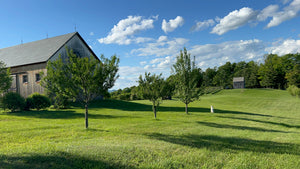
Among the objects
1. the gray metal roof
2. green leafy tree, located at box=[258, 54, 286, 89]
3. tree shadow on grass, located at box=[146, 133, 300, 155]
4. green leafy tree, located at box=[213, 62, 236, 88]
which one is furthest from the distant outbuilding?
tree shadow on grass, located at box=[146, 133, 300, 155]

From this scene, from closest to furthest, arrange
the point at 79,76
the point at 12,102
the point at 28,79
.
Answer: the point at 79,76 < the point at 12,102 < the point at 28,79

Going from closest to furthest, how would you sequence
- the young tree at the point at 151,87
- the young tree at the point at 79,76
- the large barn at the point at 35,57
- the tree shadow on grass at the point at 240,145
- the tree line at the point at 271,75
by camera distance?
the tree shadow on grass at the point at 240,145
the young tree at the point at 79,76
the young tree at the point at 151,87
the large barn at the point at 35,57
the tree line at the point at 271,75

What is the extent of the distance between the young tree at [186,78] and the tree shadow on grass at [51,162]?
14048mm

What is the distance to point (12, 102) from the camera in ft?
60.7

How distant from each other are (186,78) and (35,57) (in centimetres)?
2193

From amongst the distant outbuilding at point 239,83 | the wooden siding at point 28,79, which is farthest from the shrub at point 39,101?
the distant outbuilding at point 239,83

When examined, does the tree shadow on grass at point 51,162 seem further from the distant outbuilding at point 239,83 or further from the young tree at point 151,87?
the distant outbuilding at point 239,83

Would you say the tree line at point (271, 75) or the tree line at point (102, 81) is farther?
the tree line at point (271, 75)

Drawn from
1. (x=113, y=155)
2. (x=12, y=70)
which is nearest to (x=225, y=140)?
(x=113, y=155)

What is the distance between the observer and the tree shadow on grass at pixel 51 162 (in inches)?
186

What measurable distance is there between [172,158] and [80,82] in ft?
22.8

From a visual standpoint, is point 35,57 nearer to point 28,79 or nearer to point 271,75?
point 28,79

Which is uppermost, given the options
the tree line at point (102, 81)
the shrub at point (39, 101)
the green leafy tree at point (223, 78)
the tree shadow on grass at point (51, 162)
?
the green leafy tree at point (223, 78)

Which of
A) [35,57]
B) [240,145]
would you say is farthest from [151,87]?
[35,57]
